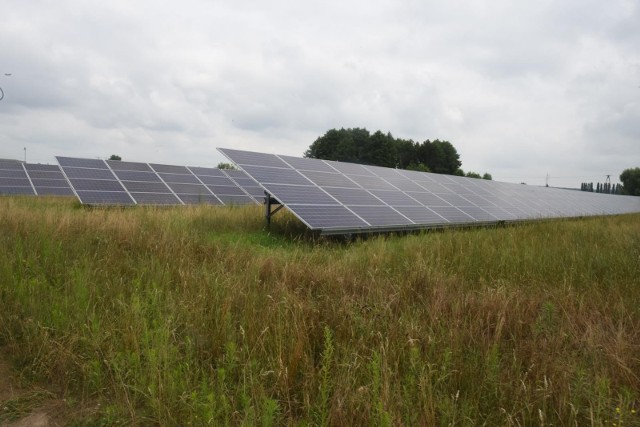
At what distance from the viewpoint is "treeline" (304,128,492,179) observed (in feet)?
219

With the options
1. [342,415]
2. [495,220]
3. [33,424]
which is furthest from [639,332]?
[495,220]

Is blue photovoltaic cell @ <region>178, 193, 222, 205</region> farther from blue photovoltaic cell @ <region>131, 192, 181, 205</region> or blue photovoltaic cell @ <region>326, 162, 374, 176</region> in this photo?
blue photovoltaic cell @ <region>326, 162, 374, 176</region>

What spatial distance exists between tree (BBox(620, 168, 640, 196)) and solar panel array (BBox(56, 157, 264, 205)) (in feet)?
310

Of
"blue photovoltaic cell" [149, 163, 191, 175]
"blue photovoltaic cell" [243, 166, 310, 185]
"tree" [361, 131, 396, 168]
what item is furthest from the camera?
"tree" [361, 131, 396, 168]

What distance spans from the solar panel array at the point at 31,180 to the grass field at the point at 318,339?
20.1m

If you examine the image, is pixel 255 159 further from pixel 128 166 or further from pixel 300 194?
pixel 128 166

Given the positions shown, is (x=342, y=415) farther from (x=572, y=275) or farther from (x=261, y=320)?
(x=572, y=275)

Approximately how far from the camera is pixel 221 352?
10.6 ft

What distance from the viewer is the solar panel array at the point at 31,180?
22.1m

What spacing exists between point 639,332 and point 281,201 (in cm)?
677

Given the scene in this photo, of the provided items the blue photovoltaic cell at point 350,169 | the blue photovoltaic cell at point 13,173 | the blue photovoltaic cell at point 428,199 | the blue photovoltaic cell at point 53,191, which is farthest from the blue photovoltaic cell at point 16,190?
the blue photovoltaic cell at point 428,199

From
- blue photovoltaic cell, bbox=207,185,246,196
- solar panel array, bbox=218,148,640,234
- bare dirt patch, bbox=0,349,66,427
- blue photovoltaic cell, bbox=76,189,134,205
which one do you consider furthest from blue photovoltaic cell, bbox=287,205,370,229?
blue photovoltaic cell, bbox=207,185,246,196

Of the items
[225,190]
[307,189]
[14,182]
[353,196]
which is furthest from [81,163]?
[353,196]

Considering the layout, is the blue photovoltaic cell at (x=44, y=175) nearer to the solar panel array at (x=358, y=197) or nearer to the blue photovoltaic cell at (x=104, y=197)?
the blue photovoltaic cell at (x=104, y=197)
